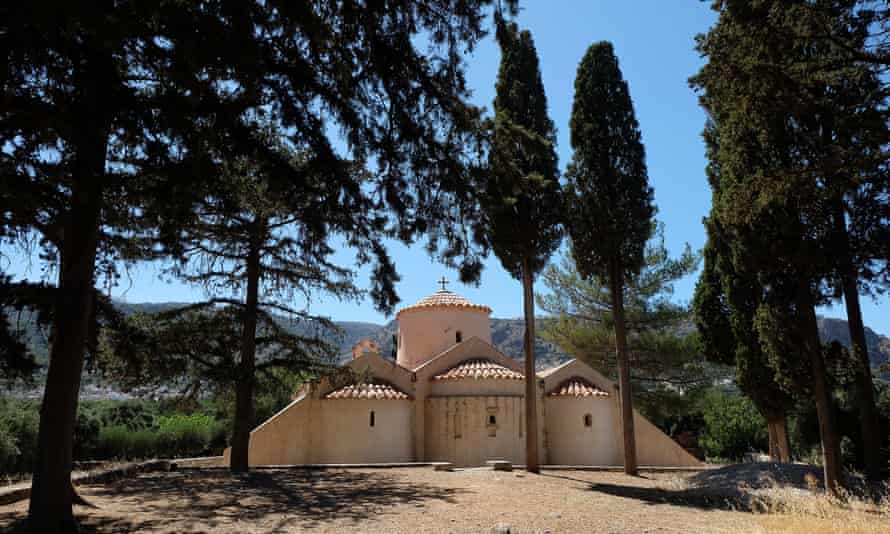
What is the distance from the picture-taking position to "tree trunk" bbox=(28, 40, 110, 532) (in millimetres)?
6727

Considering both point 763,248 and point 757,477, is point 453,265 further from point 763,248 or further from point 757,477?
point 757,477

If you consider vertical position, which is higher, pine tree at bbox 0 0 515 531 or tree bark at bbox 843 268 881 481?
pine tree at bbox 0 0 515 531

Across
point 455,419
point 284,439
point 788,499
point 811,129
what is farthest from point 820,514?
point 284,439

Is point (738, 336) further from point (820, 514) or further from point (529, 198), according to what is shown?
point (820, 514)


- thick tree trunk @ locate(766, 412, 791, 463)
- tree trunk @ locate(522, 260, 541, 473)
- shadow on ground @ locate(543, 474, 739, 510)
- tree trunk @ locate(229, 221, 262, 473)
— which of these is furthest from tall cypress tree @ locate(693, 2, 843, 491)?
tree trunk @ locate(229, 221, 262, 473)

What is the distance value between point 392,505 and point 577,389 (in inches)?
492

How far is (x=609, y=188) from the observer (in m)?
17.0

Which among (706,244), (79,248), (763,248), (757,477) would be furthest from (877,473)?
(79,248)

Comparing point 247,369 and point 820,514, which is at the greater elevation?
point 247,369

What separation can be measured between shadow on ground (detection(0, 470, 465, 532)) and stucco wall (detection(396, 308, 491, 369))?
32.0 feet

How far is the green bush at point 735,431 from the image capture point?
31.8 meters

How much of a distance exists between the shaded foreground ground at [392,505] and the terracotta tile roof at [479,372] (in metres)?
5.53

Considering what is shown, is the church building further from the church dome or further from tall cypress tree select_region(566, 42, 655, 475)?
tall cypress tree select_region(566, 42, 655, 475)

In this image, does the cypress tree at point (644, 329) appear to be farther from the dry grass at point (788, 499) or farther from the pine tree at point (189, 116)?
the pine tree at point (189, 116)
